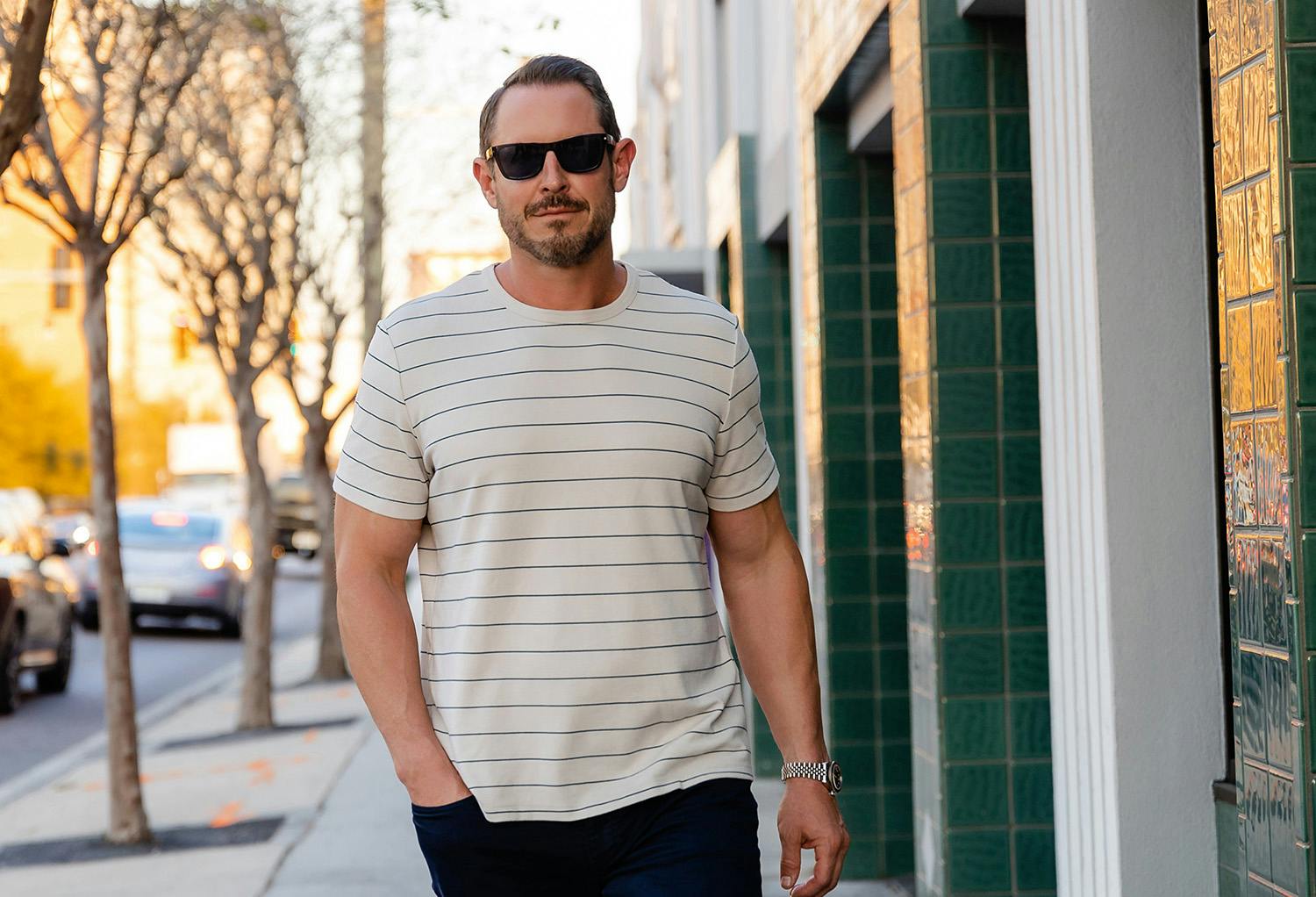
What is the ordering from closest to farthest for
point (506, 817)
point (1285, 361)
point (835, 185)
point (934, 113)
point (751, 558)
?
point (1285, 361) < point (506, 817) < point (751, 558) < point (934, 113) < point (835, 185)

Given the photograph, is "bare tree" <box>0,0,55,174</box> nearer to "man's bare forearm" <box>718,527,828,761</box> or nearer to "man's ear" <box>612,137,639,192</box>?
"man's ear" <box>612,137,639,192</box>

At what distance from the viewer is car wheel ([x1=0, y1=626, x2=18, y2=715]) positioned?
1498 cm

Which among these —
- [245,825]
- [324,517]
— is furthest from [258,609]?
[245,825]

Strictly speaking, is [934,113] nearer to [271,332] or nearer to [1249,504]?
[1249,504]

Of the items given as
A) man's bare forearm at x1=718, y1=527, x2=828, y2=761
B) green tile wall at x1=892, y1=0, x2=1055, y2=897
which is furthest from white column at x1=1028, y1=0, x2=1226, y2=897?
man's bare forearm at x1=718, y1=527, x2=828, y2=761

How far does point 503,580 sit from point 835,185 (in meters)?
4.51

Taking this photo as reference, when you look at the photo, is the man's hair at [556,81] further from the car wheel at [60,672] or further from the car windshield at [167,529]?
the car windshield at [167,529]

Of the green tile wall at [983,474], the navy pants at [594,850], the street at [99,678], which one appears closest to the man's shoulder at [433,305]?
the navy pants at [594,850]

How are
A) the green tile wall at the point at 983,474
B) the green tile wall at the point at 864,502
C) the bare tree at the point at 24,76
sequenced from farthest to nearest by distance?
1. the green tile wall at the point at 864,502
2. the bare tree at the point at 24,76
3. the green tile wall at the point at 983,474

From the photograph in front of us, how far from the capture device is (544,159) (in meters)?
2.83

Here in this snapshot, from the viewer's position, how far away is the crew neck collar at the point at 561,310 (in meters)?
2.85

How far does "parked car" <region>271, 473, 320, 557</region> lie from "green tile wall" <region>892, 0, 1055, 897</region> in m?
39.0

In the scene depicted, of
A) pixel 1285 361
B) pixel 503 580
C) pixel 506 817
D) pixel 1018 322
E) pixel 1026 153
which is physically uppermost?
pixel 1026 153

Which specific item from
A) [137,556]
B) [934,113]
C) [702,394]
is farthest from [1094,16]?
[137,556]
